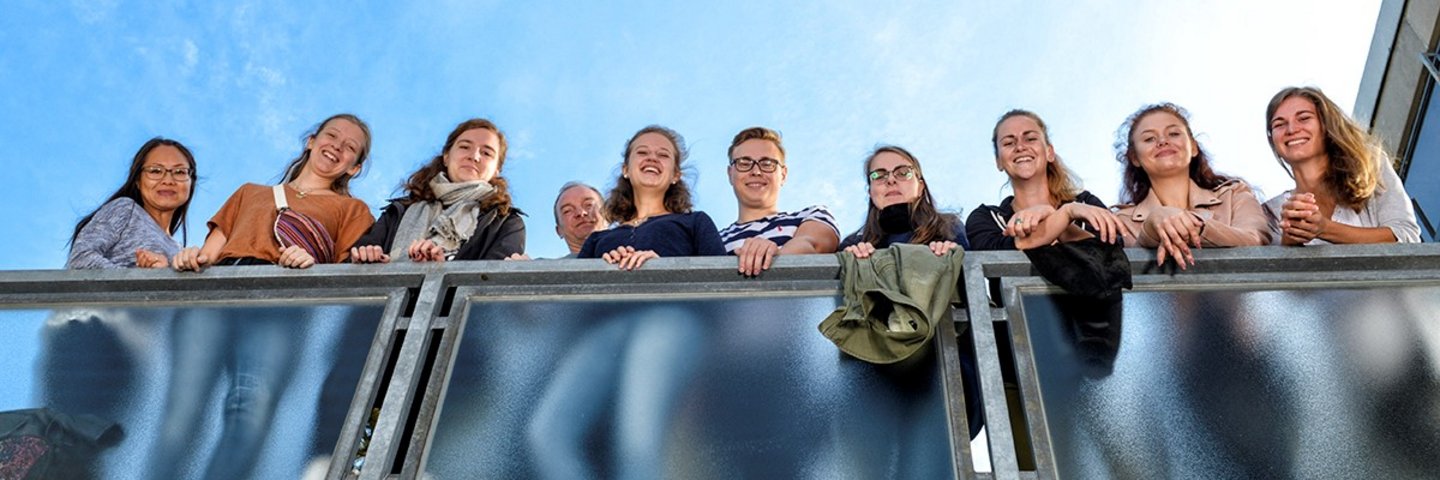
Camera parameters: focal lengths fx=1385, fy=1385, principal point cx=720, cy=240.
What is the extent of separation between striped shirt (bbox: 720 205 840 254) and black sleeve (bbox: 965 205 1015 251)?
0.57 meters

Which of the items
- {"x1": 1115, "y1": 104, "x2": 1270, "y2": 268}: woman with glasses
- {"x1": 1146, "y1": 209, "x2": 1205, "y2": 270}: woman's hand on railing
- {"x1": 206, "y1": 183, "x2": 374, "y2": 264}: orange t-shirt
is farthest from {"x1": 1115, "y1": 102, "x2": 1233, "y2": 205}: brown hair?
{"x1": 206, "y1": 183, "x2": 374, "y2": 264}: orange t-shirt

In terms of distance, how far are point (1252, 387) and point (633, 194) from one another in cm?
294

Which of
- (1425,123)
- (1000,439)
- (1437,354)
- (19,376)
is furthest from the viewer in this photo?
(1425,123)

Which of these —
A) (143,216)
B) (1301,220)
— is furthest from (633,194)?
Answer: (1301,220)

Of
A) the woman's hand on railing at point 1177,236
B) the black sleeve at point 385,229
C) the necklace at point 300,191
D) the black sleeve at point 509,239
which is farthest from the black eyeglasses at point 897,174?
the necklace at point 300,191

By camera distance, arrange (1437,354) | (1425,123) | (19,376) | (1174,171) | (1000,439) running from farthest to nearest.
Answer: (1425,123)
(1174,171)
(19,376)
(1437,354)
(1000,439)

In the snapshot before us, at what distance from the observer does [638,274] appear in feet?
15.5

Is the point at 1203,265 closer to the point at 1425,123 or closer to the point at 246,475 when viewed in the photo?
the point at 246,475

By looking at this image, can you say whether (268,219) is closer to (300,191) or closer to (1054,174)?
(300,191)

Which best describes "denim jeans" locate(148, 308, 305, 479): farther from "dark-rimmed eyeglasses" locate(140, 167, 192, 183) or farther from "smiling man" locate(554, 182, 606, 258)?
"smiling man" locate(554, 182, 606, 258)

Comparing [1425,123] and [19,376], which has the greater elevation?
[1425,123]

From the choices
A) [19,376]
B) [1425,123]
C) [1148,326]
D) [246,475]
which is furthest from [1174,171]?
[1425,123]

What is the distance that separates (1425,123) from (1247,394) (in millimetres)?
9599

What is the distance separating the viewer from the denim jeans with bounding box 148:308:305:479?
4086 millimetres
